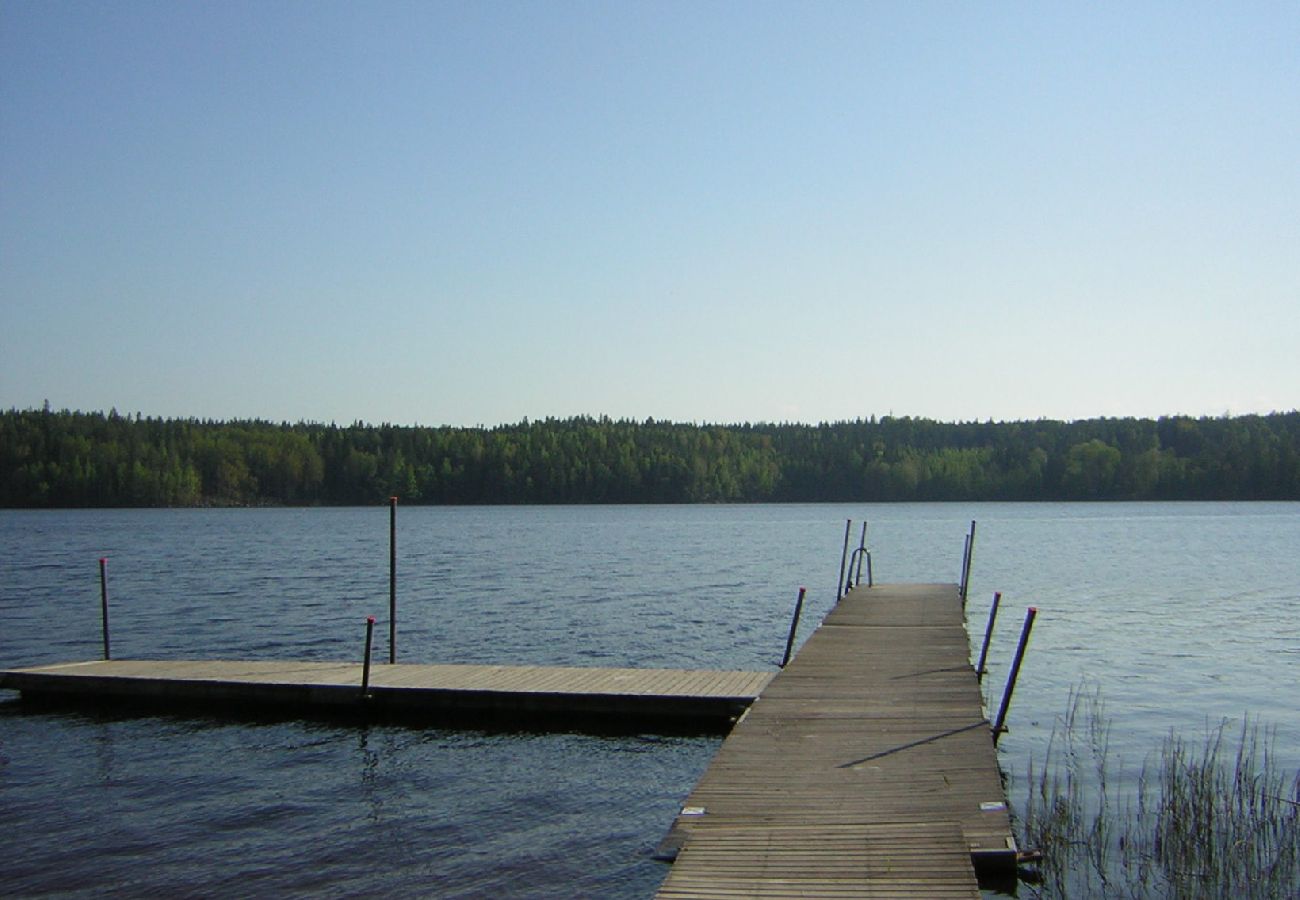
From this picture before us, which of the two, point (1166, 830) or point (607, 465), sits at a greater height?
point (607, 465)

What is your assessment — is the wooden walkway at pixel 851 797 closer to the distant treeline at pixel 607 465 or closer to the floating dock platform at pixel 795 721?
the floating dock platform at pixel 795 721

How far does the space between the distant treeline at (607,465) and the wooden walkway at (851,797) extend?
482 feet

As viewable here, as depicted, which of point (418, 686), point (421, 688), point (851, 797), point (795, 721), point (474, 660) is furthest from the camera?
point (474, 660)

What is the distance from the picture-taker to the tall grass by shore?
1012 centimetres

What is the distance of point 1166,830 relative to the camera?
437 inches

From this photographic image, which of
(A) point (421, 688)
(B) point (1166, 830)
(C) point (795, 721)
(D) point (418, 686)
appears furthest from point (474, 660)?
(B) point (1166, 830)

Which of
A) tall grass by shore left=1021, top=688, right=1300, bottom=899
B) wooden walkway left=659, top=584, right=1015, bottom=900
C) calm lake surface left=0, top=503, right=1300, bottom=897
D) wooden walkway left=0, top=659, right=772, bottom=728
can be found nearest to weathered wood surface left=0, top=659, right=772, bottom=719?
wooden walkway left=0, top=659, right=772, bottom=728

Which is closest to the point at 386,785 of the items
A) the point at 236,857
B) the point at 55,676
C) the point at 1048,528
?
the point at 236,857

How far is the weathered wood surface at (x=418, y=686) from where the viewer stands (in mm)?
15703

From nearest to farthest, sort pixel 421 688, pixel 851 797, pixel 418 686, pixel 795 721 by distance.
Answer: pixel 851 797 < pixel 795 721 < pixel 421 688 < pixel 418 686

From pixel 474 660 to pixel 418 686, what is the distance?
22.6 feet

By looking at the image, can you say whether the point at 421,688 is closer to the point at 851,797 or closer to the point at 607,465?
the point at 851,797

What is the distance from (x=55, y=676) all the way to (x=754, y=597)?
22.9m

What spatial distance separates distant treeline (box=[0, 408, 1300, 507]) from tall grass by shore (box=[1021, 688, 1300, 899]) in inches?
5727
